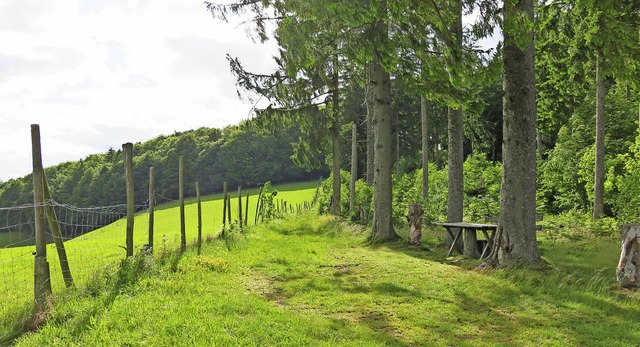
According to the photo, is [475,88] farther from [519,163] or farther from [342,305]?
[342,305]

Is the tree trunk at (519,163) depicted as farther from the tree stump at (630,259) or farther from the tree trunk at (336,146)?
the tree trunk at (336,146)

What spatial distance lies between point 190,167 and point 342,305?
231 ft

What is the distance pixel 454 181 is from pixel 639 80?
184 inches

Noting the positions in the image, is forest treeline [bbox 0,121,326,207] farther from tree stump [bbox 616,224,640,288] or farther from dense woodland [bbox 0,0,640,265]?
tree stump [bbox 616,224,640,288]

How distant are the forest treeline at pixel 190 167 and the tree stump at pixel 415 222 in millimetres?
48695

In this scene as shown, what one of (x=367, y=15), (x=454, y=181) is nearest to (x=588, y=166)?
(x=454, y=181)

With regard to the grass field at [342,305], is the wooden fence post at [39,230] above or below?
above

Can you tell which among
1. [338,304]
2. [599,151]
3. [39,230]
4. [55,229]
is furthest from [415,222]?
[39,230]

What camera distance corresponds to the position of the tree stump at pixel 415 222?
12.5m

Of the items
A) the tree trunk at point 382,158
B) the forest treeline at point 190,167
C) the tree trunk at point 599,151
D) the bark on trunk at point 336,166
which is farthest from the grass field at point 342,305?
the forest treeline at point 190,167

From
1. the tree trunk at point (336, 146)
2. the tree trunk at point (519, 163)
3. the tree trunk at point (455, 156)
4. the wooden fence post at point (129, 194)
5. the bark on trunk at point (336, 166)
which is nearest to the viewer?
the wooden fence post at point (129, 194)

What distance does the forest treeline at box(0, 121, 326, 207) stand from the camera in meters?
57.8

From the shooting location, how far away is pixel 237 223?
16.2 meters

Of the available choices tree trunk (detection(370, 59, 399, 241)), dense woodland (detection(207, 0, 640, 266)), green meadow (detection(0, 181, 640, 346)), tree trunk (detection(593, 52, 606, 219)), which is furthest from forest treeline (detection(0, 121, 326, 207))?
green meadow (detection(0, 181, 640, 346))
